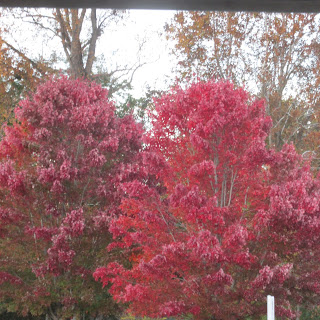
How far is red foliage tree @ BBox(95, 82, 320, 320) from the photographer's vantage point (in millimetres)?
8539

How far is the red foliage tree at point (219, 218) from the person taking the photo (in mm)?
8539

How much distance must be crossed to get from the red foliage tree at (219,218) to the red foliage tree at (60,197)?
5.04ft

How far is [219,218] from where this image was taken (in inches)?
338

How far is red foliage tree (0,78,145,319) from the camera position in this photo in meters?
11.3

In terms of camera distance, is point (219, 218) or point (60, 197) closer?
point (219, 218)

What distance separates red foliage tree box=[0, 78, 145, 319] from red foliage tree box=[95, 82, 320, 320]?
5.04ft

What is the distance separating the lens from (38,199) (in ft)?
38.1

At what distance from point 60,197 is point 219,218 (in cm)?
468

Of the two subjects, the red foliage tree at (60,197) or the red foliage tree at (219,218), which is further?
the red foliage tree at (60,197)

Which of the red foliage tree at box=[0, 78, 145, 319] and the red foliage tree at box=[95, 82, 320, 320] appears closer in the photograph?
the red foliage tree at box=[95, 82, 320, 320]

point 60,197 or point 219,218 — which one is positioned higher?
point 60,197

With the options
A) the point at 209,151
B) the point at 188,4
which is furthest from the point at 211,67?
the point at 188,4

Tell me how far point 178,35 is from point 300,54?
202 inches

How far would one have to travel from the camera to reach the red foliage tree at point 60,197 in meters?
11.3
